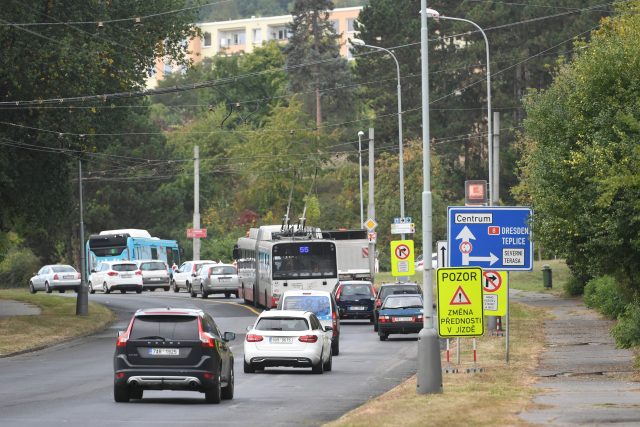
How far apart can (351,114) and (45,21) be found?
260 feet

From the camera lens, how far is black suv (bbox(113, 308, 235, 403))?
23625 mm

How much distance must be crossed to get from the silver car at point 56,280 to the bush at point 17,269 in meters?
17.2

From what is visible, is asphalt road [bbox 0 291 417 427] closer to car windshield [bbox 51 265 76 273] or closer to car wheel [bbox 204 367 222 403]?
car wheel [bbox 204 367 222 403]

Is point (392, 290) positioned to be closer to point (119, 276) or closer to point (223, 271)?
point (223, 271)

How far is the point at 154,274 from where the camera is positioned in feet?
257

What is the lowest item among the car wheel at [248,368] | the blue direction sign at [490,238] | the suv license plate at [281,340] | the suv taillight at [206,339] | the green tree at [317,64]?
the car wheel at [248,368]

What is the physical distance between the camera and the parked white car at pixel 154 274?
78.2 meters

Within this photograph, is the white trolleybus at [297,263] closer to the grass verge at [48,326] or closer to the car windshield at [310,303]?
the grass verge at [48,326]

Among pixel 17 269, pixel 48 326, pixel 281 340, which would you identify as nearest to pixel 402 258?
pixel 48 326

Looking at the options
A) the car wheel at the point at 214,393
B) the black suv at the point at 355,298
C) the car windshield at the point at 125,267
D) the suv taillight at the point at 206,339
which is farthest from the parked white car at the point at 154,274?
the suv taillight at the point at 206,339

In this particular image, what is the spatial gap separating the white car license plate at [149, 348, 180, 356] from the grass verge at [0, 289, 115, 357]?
16356 millimetres

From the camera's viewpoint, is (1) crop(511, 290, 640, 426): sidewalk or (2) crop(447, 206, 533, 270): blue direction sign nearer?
(1) crop(511, 290, 640, 426): sidewalk

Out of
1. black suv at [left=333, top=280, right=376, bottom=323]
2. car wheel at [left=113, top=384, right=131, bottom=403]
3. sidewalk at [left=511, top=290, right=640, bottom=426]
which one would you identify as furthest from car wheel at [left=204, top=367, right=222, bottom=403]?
black suv at [left=333, top=280, right=376, bottom=323]

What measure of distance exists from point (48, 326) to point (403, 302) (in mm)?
12169
